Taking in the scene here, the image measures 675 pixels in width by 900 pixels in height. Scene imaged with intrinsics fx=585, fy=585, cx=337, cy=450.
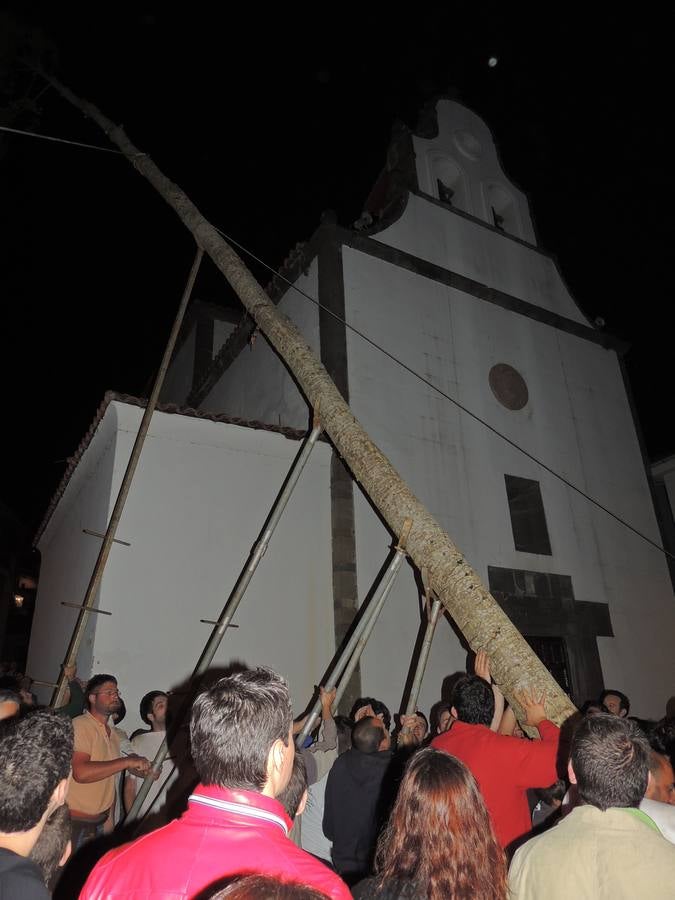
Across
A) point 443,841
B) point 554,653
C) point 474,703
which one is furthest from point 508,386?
point 443,841

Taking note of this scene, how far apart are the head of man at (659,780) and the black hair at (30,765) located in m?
2.40

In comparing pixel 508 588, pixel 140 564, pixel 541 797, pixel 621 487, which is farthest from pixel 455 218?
pixel 541 797

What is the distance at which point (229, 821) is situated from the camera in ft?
4.56

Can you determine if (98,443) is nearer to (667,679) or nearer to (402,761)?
(402,761)

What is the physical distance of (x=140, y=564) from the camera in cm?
691

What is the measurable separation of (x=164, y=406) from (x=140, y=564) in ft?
6.49

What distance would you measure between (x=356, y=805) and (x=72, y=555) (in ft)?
24.2

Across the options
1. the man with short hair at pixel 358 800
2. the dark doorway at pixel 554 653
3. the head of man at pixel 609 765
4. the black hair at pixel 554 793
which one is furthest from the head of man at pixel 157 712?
the dark doorway at pixel 554 653

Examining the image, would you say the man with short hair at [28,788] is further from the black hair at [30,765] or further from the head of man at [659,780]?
the head of man at [659,780]

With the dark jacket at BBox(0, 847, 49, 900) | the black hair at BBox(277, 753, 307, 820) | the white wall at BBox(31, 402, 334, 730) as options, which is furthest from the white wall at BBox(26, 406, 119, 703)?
the dark jacket at BBox(0, 847, 49, 900)

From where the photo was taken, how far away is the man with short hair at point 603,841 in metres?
1.75

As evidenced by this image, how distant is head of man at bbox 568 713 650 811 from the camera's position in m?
1.87

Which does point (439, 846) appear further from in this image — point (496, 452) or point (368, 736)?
point (496, 452)

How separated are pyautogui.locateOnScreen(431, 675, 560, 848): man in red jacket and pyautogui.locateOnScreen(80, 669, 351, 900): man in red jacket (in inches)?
54.8
